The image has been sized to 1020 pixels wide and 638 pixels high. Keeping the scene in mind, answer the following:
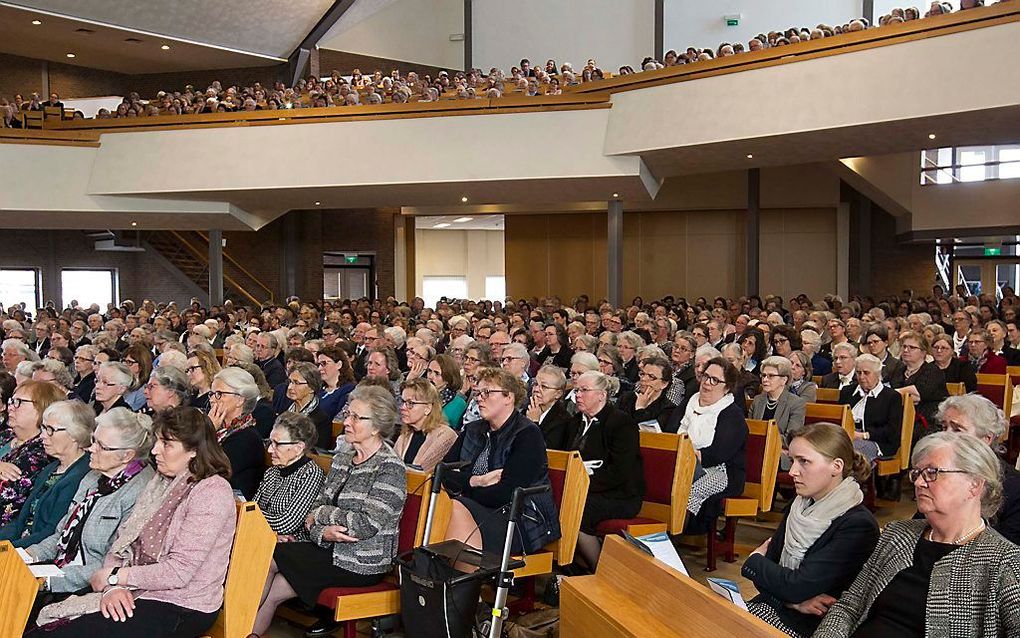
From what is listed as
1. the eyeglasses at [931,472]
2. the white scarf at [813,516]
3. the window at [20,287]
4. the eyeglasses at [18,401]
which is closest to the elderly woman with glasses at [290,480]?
the eyeglasses at [18,401]

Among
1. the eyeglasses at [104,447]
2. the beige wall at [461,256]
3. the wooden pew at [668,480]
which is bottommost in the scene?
the wooden pew at [668,480]

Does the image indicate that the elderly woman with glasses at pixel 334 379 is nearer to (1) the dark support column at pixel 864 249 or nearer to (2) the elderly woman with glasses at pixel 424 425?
(2) the elderly woman with glasses at pixel 424 425

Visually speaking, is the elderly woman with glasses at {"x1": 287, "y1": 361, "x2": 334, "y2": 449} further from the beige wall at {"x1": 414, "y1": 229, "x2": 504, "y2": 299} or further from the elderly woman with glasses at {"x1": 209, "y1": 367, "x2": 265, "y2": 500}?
the beige wall at {"x1": 414, "y1": 229, "x2": 504, "y2": 299}

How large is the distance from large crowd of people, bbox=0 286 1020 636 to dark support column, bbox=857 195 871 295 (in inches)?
480

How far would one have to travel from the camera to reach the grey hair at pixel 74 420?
3854 mm

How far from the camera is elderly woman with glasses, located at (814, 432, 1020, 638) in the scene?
88.4 inches

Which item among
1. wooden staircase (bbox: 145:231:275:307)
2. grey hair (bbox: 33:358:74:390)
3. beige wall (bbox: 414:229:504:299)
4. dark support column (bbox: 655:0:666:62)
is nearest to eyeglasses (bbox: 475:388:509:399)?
grey hair (bbox: 33:358:74:390)

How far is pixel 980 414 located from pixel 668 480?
1.59 m

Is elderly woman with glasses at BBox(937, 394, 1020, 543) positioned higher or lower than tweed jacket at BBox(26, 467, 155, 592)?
higher

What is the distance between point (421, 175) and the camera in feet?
43.4

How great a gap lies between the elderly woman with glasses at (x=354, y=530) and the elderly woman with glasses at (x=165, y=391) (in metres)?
1.93

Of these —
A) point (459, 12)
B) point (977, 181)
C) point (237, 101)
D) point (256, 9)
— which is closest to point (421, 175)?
point (237, 101)

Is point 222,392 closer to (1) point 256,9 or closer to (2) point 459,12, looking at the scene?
(1) point 256,9

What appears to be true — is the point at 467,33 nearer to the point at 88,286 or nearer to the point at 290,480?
the point at 88,286
